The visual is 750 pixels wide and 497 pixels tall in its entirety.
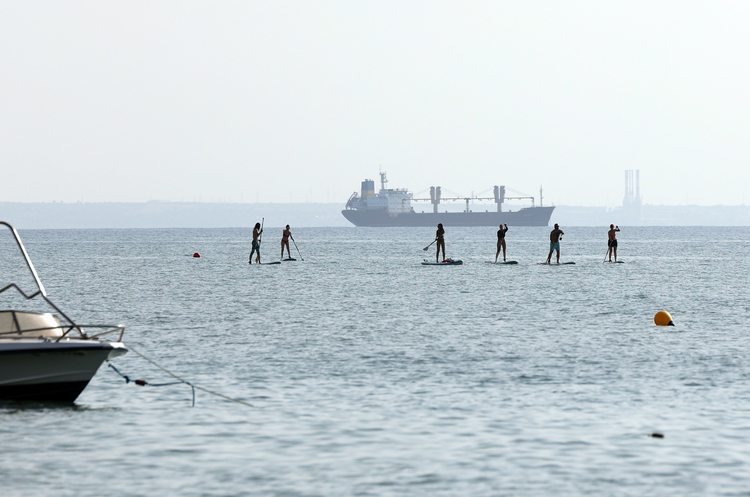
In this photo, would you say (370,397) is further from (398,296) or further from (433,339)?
(398,296)

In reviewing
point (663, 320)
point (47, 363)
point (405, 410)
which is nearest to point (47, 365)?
point (47, 363)

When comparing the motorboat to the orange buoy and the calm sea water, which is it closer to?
the calm sea water

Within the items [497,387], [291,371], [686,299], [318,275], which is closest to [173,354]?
[291,371]

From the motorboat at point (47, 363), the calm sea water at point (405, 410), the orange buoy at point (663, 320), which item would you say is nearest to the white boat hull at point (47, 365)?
the motorboat at point (47, 363)

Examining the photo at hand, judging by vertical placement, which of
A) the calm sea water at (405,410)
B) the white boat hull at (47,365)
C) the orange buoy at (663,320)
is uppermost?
the white boat hull at (47,365)

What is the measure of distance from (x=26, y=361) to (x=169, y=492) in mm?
4874

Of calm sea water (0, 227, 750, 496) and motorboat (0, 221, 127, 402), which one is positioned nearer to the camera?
calm sea water (0, 227, 750, 496)

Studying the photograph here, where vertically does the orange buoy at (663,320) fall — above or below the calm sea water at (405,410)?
below

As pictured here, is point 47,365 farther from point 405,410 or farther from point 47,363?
point 405,410

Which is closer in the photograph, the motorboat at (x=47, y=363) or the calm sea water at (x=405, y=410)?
the calm sea water at (x=405, y=410)

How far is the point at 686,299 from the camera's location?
36625 millimetres

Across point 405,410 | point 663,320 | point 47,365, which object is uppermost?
point 47,365

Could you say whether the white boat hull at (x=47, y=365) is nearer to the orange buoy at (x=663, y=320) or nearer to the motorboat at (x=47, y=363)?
the motorboat at (x=47, y=363)

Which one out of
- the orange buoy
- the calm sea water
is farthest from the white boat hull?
the orange buoy
